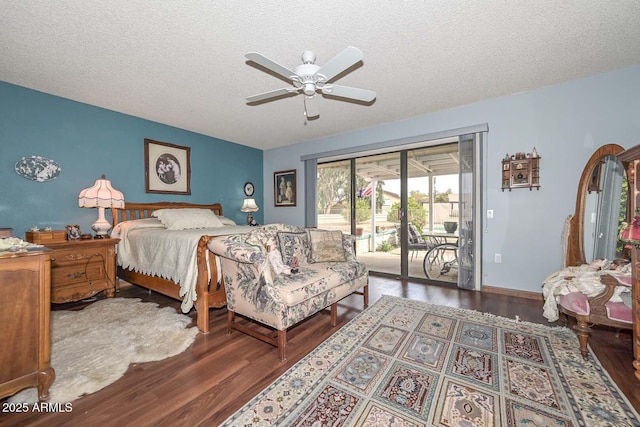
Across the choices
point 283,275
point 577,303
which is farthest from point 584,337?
point 283,275

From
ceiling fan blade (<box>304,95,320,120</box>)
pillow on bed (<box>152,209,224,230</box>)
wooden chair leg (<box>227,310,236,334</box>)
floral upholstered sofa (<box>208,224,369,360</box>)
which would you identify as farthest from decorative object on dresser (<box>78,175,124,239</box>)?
ceiling fan blade (<box>304,95,320,120</box>)

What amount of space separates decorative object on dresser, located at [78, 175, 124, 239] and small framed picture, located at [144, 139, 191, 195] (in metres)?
0.73

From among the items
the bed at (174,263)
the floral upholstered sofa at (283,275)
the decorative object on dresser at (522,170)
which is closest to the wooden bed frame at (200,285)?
the bed at (174,263)

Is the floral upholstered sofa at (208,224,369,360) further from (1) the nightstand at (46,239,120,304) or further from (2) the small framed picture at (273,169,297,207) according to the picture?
(2) the small framed picture at (273,169,297,207)

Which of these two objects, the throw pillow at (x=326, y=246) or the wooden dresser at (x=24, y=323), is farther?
the throw pillow at (x=326, y=246)

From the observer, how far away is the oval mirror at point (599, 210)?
8.20 feet

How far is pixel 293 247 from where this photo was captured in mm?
2754

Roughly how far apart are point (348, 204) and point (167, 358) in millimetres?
3672

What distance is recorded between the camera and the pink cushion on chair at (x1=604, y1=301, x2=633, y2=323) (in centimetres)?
178

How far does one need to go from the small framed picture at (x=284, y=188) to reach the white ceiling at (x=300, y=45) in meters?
2.30

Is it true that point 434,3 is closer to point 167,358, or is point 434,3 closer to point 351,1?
point 351,1

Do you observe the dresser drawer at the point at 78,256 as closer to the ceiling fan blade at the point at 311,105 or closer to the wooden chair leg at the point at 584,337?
the ceiling fan blade at the point at 311,105

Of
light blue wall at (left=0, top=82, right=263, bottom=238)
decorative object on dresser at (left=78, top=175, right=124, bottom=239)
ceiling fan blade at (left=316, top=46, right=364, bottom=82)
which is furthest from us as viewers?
decorative object on dresser at (left=78, top=175, right=124, bottom=239)

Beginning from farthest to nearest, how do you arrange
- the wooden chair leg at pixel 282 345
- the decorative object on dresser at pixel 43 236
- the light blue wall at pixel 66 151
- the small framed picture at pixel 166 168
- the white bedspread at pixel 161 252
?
1. the small framed picture at pixel 166 168
2. the light blue wall at pixel 66 151
3. the decorative object on dresser at pixel 43 236
4. the white bedspread at pixel 161 252
5. the wooden chair leg at pixel 282 345
